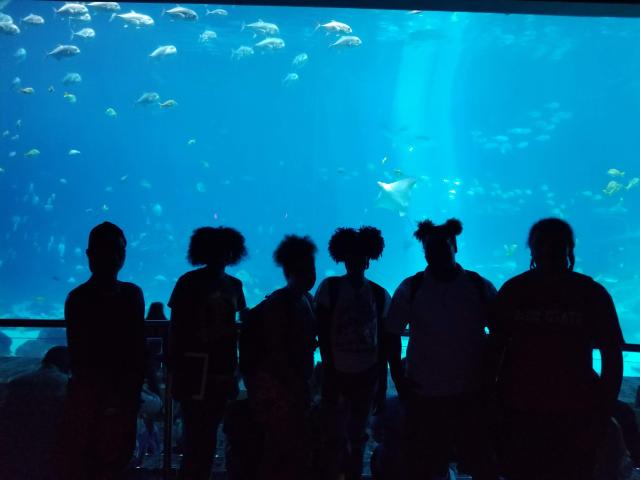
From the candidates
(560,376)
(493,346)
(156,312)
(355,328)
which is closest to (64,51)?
(156,312)

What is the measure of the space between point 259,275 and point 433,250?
144 ft

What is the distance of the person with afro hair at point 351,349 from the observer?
245cm

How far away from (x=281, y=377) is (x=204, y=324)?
45 centimetres

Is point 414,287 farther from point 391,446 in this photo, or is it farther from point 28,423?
point 28,423

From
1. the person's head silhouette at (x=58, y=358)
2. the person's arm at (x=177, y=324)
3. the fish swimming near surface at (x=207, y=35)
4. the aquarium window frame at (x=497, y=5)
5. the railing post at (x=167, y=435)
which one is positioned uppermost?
the fish swimming near surface at (x=207, y=35)

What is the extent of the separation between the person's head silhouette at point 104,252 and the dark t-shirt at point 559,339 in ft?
5.81

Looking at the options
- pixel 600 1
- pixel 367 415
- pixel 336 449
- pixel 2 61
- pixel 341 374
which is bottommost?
pixel 336 449

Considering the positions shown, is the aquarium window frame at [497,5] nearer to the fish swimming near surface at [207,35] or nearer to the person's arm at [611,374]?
the person's arm at [611,374]

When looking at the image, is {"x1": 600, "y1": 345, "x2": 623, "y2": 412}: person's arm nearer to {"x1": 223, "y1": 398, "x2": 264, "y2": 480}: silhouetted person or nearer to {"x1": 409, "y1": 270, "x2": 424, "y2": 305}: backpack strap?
{"x1": 409, "y1": 270, "x2": 424, "y2": 305}: backpack strap

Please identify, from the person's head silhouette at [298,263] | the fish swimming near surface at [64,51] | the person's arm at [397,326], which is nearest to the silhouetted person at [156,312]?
the person's head silhouette at [298,263]

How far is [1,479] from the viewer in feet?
8.14

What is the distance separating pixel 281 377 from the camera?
2.21 m

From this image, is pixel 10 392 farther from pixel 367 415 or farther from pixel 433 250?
pixel 433 250

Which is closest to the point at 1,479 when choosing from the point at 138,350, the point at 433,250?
the point at 138,350
